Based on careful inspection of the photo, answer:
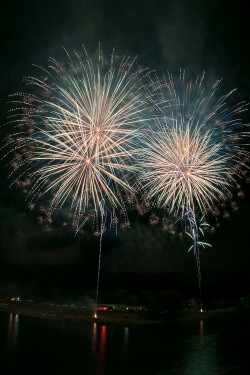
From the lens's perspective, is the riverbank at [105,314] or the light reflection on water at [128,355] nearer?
the light reflection on water at [128,355]

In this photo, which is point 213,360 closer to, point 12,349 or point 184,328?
A: point 12,349

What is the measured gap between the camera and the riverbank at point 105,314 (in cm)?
7494

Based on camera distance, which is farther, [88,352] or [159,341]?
[159,341]

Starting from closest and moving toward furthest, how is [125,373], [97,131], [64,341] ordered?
[97,131] → [125,373] → [64,341]

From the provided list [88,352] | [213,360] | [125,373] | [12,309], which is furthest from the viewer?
[12,309]

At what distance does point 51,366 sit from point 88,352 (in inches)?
330

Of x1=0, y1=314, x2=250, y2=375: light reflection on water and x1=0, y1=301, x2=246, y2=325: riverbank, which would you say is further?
x1=0, y1=301, x2=246, y2=325: riverbank

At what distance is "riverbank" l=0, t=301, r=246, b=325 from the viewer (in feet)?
246

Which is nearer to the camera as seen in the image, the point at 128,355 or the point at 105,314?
the point at 128,355

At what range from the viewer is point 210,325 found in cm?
6656

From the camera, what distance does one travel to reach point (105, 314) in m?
83.8

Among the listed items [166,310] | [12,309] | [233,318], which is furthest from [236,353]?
[12,309]

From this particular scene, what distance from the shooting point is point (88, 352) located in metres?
37.0

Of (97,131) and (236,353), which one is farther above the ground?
(97,131)
